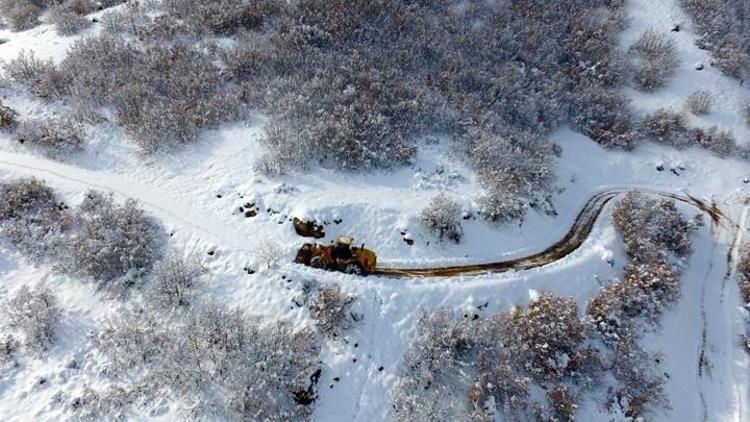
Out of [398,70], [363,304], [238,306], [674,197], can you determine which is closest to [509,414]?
[363,304]

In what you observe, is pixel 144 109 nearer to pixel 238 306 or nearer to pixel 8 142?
pixel 8 142

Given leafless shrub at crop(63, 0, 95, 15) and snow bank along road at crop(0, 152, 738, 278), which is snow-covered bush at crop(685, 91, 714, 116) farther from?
leafless shrub at crop(63, 0, 95, 15)

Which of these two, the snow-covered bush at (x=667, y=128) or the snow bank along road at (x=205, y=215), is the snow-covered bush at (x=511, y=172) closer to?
the snow bank along road at (x=205, y=215)

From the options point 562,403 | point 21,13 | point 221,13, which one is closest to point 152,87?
point 221,13

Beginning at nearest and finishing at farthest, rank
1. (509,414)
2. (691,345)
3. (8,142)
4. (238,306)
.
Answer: (509,414)
(238,306)
(691,345)
(8,142)

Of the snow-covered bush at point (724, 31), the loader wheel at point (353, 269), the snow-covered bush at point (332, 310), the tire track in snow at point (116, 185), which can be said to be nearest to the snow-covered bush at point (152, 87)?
the tire track in snow at point (116, 185)

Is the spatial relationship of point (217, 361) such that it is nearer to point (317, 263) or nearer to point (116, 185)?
point (317, 263)
